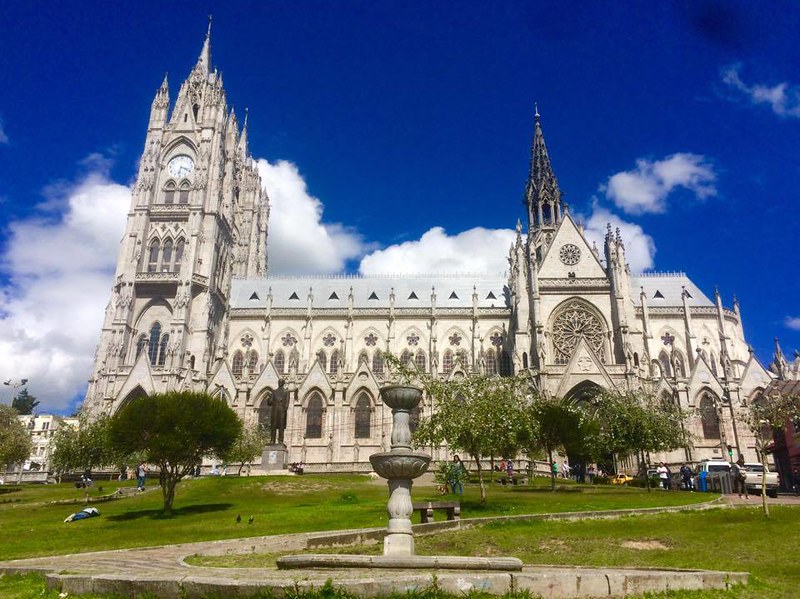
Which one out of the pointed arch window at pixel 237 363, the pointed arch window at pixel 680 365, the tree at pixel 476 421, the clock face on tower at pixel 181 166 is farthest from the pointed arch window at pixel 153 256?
the pointed arch window at pixel 680 365

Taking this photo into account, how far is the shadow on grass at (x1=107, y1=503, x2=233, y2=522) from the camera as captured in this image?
24125 millimetres

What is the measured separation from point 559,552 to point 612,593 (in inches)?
193

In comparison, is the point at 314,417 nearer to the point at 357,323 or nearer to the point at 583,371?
the point at 357,323

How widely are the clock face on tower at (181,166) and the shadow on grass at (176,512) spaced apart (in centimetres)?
4828

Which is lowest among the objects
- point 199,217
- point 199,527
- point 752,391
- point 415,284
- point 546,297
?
point 199,527

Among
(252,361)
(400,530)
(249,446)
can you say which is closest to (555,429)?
(249,446)

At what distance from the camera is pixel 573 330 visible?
56.3m

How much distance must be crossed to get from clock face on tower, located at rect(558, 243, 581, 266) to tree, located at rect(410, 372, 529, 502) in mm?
31311

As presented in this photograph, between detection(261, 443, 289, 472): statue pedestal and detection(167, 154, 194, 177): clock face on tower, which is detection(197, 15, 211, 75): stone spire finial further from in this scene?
detection(261, 443, 289, 472): statue pedestal

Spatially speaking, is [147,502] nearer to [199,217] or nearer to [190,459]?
[190,459]

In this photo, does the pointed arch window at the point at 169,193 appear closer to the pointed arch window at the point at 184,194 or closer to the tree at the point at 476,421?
the pointed arch window at the point at 184,194

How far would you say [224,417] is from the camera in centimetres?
3036

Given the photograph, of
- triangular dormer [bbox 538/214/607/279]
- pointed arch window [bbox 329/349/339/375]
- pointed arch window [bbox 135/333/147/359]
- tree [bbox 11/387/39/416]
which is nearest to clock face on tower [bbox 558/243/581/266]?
triangular dormer [bbox 538/214/607/279]

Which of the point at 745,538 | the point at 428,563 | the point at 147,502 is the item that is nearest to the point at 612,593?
the point at 428,563
